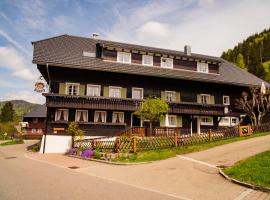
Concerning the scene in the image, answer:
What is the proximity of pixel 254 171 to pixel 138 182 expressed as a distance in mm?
4890

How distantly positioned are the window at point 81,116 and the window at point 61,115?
1.04 metres

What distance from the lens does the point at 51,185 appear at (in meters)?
10.6

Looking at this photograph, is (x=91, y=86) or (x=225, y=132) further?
(x=91, y=86)

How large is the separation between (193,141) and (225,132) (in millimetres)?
3352

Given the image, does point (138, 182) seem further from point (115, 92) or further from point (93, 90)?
point (115, 92)

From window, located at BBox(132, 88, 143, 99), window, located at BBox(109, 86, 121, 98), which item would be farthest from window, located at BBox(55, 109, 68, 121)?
window, located at BBox(132, 88, 143, 99)

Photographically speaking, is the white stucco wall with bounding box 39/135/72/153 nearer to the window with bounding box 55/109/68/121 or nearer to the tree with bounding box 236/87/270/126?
the window with bounding box 55/109/68/121

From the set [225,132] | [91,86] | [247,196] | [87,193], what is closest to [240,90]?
[225,132]

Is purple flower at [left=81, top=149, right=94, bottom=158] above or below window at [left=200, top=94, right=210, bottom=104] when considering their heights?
below

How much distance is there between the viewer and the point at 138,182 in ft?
37.3

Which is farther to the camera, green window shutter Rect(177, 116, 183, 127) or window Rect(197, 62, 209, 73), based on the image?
window Rect(197, 62, 209, 73)

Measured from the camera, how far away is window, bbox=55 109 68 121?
25.5 m

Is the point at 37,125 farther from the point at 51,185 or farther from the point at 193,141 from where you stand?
the point at 51,185

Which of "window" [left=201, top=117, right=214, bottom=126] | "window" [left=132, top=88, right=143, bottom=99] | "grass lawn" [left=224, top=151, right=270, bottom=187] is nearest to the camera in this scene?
"grass lawn" [left=224, top=151, right=270, bottom=187]
